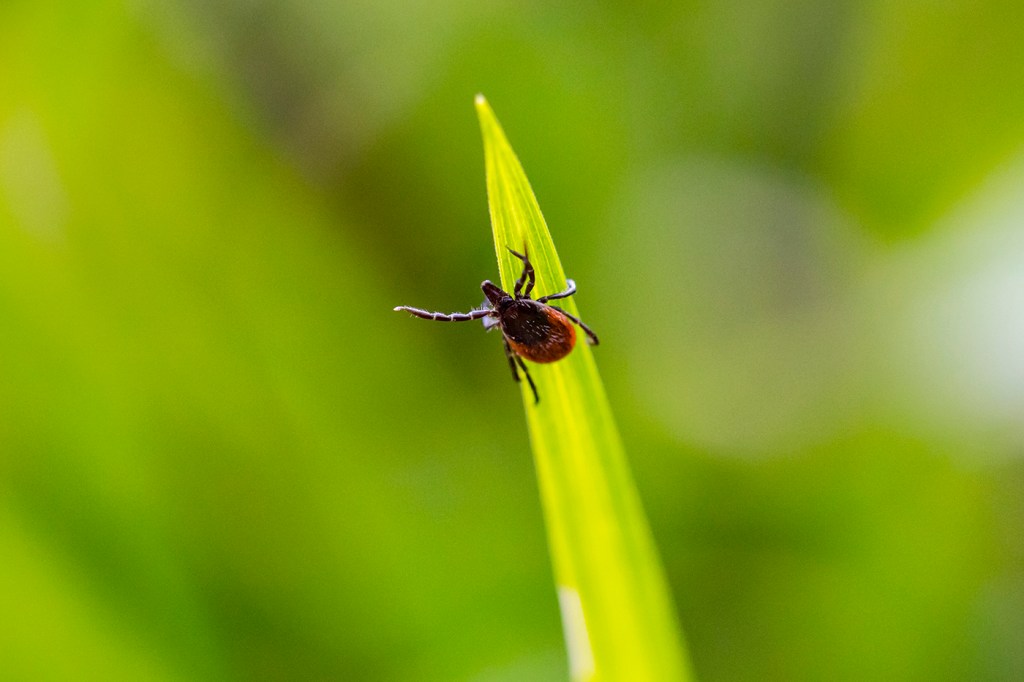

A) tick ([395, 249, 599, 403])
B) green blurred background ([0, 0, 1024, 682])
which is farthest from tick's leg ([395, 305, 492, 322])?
green blurred background ([0, 0, 1024, 682])

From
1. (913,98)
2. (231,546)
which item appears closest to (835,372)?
(913,98)

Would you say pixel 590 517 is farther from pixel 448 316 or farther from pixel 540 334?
pixel 448 316

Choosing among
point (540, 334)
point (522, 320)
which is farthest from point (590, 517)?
point (522, 320)

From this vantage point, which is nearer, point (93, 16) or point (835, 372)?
point (93, 16)

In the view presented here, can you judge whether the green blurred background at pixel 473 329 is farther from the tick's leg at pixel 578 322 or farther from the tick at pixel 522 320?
the tick's leg at pixel 578 322

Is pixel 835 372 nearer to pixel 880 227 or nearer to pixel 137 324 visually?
pixel 880 227

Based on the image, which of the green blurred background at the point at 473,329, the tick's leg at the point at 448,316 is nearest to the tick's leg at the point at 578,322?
the tick's leg at the point at 448,316
